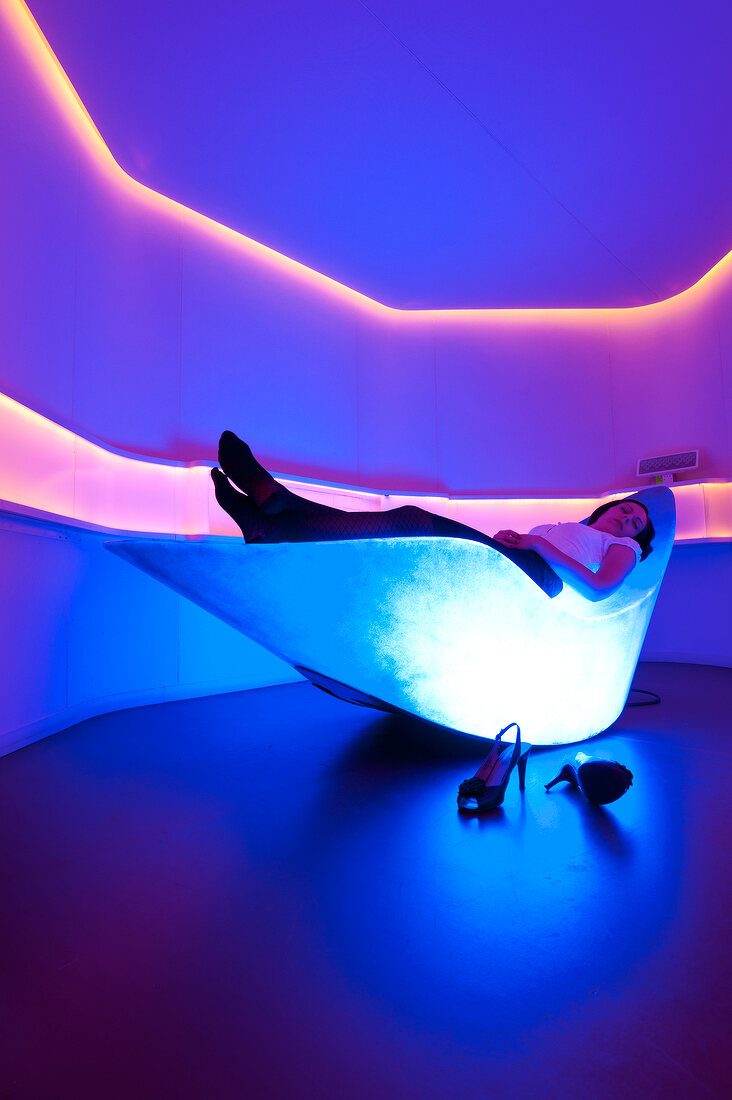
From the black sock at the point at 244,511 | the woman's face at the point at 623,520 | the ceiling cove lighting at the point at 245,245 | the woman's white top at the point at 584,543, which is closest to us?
the black sock at the point at 244,511

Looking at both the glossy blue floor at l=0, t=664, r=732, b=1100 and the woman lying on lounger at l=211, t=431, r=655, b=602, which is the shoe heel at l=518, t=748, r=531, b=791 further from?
the woman lying on lounger at l=211, t=431, r=655, b=602

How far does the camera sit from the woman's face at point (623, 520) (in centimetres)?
219

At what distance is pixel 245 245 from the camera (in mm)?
3922

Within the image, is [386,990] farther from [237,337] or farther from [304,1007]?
[237,337]

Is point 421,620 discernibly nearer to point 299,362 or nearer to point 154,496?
point 154,496

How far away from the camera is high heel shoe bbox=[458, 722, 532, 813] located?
1.47 metres

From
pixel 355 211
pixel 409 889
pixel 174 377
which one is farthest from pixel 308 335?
pixel 409 889

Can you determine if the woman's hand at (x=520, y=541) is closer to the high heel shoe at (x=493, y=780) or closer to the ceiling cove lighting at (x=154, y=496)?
the high heel shoe at (x=493, y=780)

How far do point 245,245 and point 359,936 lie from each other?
3997mm

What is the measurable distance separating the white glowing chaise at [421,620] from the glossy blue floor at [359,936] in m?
0.24

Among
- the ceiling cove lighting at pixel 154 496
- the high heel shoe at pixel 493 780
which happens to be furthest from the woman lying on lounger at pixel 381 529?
the ceiling cove lighting at pixel 154 496

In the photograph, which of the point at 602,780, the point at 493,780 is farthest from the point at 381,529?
the point at 602,780

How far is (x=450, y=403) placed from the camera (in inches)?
198

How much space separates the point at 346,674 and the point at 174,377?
2338 mm
